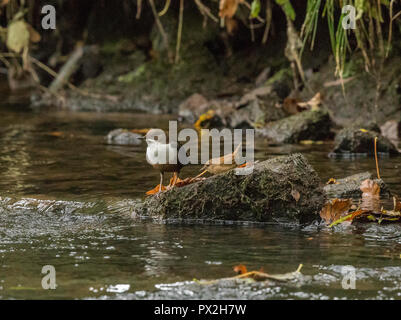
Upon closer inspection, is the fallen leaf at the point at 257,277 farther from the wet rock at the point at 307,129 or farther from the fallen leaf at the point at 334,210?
the wet rock at the point at 307,129

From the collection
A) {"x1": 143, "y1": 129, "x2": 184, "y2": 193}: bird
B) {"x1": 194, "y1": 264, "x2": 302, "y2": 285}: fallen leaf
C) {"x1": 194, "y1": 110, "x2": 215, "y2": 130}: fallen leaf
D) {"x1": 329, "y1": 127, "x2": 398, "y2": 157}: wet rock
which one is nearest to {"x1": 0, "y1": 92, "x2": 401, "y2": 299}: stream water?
{"x1": 194, "y1": 264, "x2": 302, "y2": 285}: fallen leaf

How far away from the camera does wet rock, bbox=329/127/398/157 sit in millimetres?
7352

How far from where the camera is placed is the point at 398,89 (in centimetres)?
920

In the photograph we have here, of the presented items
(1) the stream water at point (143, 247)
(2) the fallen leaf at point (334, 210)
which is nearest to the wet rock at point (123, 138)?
(1) the stream water at point (143, 247)

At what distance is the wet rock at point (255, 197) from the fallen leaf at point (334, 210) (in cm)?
6

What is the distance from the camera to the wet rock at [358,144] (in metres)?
7.35

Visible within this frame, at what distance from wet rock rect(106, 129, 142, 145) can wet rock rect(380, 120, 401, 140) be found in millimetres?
3146

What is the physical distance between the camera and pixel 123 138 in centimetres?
862

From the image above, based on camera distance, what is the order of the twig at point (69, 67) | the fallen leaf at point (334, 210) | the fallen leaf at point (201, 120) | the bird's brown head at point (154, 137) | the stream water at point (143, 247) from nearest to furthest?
the stream water at point (143, 247) → the fallen leaf at point (334, 210) → the bird's brown head at point (154, 137) → the fallen leaf at point (201, 120) → the twig at point (69, 67)

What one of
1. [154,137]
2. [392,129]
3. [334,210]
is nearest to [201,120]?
[392,129]

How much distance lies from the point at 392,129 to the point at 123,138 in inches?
135

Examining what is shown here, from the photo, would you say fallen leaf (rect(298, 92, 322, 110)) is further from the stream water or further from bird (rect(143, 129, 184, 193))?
bird (rect(143, 129, 184, 193))

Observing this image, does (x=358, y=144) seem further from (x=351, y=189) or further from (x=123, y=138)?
(x=123, y=138)

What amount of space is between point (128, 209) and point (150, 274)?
4.99 feet
